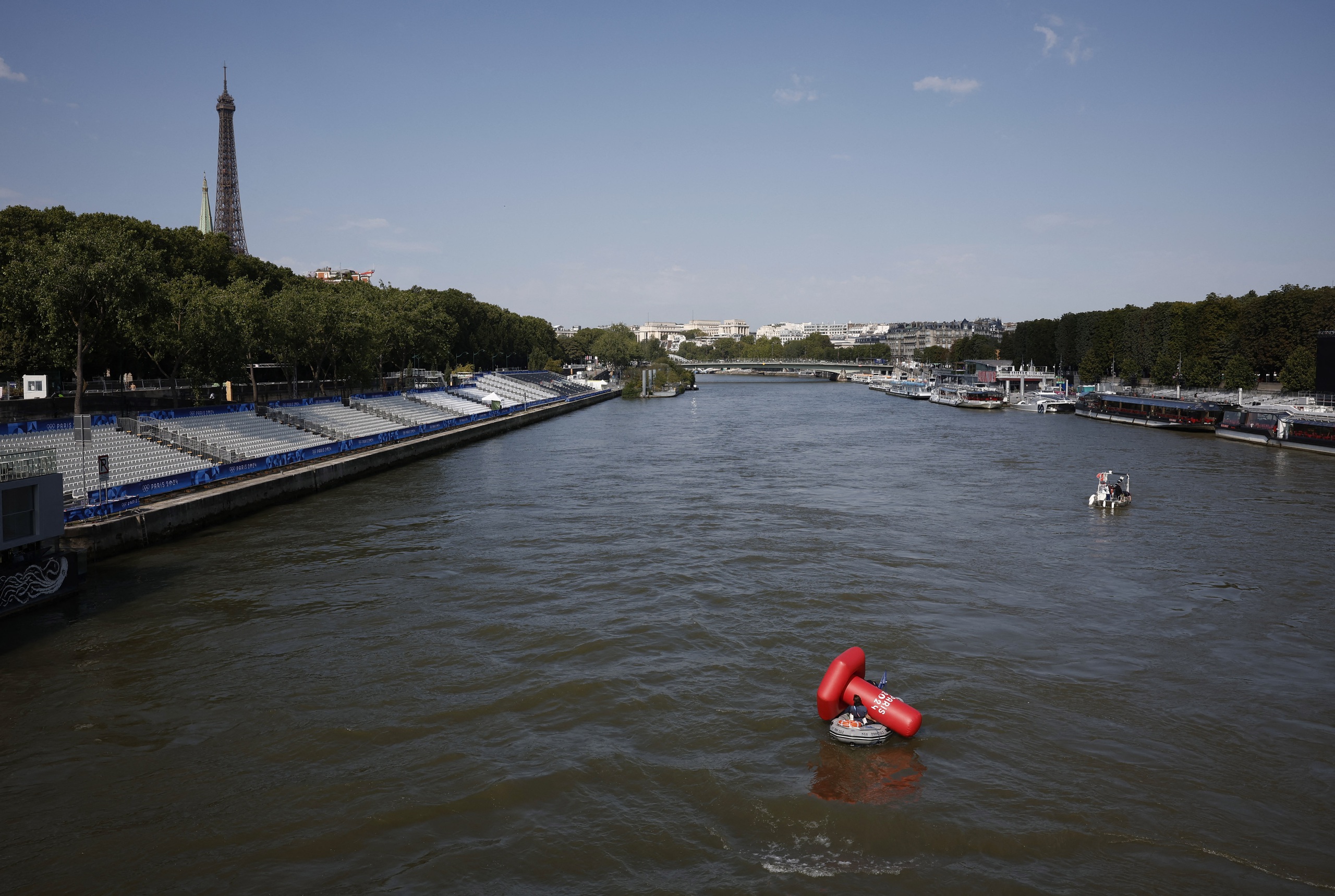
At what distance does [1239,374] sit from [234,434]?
7474 cm

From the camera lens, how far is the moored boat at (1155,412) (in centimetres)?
5838

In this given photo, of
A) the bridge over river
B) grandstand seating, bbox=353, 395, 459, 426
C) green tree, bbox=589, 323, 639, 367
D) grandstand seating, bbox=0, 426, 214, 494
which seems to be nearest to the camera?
grandstand seating, bbox=0, 426, 214, 494

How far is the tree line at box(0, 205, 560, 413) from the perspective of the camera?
88.2ft

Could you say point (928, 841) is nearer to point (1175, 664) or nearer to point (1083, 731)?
point (1083, 731)

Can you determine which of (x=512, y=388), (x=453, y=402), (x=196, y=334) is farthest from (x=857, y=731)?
(x=512, y=388)

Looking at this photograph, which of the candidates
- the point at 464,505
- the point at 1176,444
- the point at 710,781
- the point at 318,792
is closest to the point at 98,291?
the point at 464,505

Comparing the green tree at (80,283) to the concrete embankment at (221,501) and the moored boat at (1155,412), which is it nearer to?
the concrete embankment at (221,501)

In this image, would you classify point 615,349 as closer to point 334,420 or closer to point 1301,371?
point 1301,371

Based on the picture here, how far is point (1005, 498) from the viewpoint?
2969 centimetres

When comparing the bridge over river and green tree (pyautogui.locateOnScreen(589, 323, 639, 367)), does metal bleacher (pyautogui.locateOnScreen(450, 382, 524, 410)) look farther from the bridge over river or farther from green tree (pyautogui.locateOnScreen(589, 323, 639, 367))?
the bridge over river

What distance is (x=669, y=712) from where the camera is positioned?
11.5 meters

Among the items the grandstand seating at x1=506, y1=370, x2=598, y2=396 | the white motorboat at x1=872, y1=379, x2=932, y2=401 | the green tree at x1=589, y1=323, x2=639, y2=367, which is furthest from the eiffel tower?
the white motorboat at x1=872, y1=379, x2=932, y2=401

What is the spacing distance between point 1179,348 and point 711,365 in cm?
11898

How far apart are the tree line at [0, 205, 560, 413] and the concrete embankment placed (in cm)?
663
